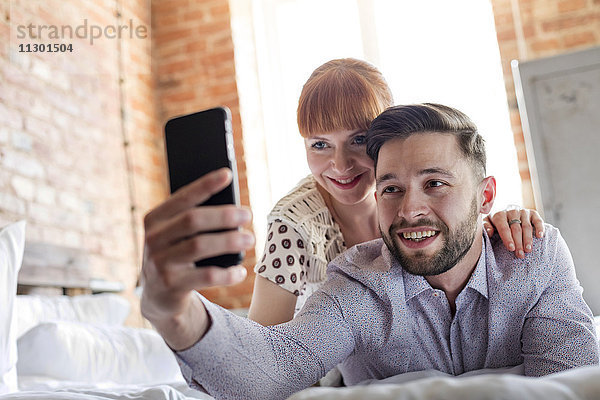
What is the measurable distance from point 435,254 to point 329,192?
1.93ft

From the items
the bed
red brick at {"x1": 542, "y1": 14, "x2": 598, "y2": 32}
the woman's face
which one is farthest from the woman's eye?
red brick at {"x1": 542, "y1": 14, "x2": 598, "y2": 32}

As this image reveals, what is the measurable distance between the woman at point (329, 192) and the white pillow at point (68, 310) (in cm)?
106

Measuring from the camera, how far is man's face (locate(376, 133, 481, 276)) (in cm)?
124

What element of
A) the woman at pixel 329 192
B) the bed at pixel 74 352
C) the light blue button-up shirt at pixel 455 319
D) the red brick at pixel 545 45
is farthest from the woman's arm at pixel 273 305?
the red brick at pixel 545 45

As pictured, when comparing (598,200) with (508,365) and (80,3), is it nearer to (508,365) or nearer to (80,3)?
(508,365)

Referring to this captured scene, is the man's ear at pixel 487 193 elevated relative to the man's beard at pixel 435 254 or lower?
elevated

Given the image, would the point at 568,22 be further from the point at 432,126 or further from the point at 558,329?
the point at 558,329

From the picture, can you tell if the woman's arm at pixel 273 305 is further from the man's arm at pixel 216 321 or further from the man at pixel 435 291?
the man's arm at pixel 216 321

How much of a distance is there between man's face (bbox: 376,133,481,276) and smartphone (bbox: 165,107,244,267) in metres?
0.43

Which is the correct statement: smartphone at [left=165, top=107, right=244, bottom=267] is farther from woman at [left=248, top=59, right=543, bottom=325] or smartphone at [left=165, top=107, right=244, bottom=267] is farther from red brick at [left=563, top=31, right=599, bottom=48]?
red brick at [left=563, top=31, right=599, bottom=48]

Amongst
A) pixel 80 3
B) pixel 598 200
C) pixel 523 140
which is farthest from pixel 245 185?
pixel 598 200

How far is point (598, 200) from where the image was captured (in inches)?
121

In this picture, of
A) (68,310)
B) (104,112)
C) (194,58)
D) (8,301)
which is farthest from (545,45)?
(8,301)

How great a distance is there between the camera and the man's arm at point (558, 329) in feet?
3.82
